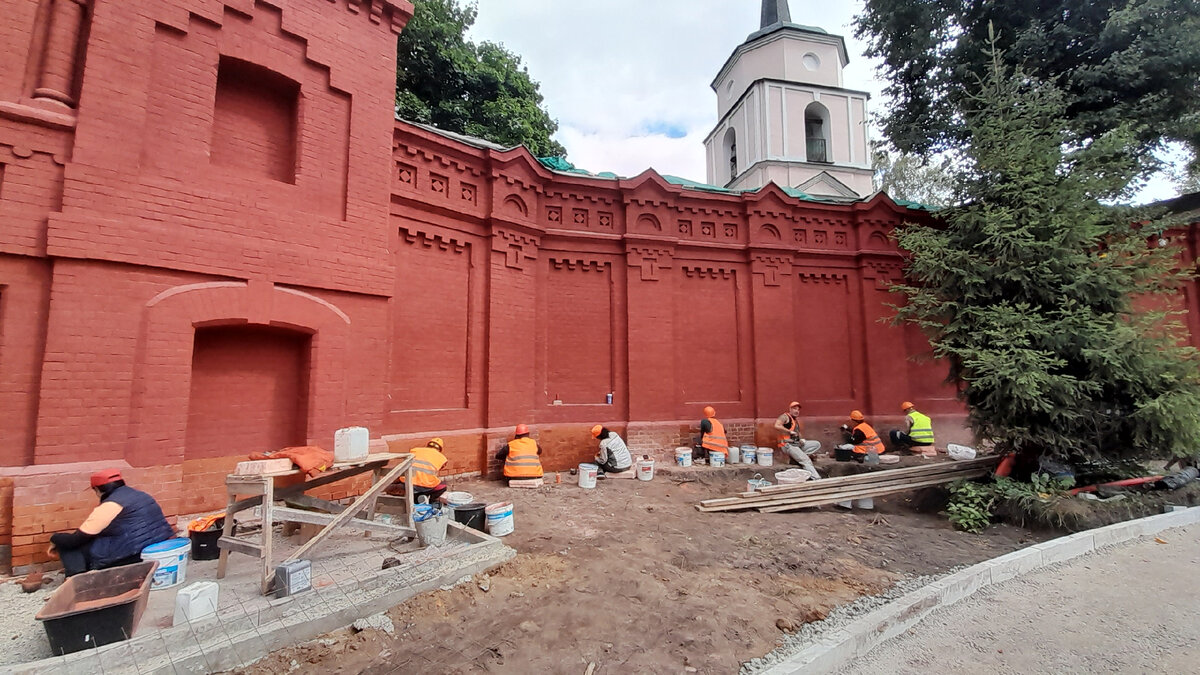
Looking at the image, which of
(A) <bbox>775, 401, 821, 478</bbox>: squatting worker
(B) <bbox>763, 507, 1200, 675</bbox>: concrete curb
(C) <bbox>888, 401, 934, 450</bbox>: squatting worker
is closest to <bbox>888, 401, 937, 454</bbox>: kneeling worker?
(C) <bbox>888, 401, 934, 450</bbox>: squatting worker

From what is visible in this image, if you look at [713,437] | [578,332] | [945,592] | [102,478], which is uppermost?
[578,332]

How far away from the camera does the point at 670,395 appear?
1164cm

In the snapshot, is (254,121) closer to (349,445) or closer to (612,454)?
(349,445)

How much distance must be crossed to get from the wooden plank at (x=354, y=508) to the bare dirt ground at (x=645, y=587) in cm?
91

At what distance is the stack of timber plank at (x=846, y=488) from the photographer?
7973 mm

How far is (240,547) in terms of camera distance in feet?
14.7

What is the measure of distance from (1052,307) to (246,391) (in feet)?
40.4

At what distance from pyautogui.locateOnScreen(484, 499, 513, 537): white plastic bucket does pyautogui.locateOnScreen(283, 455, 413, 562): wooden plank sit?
1.12 metres

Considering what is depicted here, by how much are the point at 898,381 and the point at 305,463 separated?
13444mm

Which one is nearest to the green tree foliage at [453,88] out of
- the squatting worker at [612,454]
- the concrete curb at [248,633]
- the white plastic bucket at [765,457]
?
the squatting worker at [612,454]

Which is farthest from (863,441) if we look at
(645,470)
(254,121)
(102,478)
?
(254,121)

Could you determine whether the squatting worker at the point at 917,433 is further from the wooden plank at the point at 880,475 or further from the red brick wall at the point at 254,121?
the red brick wall at the point at 254,121

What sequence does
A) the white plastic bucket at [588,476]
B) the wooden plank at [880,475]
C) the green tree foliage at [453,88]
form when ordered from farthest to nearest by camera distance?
the green tree foliage at [453,88]
the white plastic bucket at [588,476]
the wooden plank at [880,475]

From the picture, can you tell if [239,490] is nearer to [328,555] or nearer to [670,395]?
[328,555]
